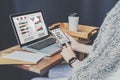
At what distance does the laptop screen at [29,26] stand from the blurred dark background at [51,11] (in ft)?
1.19

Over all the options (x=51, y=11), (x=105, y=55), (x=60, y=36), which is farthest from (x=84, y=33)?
(x=105, y=55)

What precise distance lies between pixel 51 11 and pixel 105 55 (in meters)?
1.42

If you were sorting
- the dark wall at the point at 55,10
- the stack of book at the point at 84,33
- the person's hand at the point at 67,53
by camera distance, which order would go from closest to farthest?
1. the person's hand at the point at 67,53
2. the stack of book at the point at 84,33
3. the dark wall at the point at 55,10

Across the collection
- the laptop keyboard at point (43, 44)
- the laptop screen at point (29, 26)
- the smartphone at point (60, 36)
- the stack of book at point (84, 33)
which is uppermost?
the laptop screen at point (29, 26)

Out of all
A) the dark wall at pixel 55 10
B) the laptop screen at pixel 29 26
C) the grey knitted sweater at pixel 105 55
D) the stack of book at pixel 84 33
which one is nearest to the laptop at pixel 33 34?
the laptop screen at pixel 29 26

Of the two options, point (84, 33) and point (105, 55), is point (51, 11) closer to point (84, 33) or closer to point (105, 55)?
point (84, 33)

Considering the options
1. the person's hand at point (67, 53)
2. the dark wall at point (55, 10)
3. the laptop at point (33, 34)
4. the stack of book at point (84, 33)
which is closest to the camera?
the person's hand at point (67, 53)

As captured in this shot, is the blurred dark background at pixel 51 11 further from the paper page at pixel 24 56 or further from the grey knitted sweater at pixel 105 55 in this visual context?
the grey knitted sweater at pixel 105 55

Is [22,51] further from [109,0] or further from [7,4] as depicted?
[109,0]

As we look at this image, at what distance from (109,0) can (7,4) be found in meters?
0.91

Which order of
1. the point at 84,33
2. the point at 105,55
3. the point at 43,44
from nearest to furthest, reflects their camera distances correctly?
1. the point at 105,55
2. the point at 43,44
3. the point at 84,33

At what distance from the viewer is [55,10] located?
7.15 feet

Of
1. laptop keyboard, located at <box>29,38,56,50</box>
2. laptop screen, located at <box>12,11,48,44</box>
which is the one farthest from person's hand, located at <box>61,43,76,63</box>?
laptop screen, located at <box>12,11,48,44</box>

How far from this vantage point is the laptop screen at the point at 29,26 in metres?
1.63
